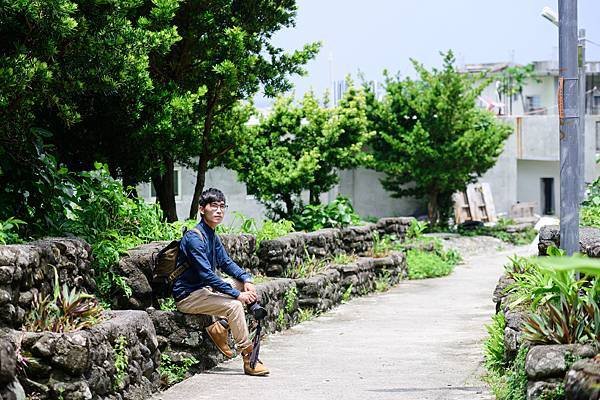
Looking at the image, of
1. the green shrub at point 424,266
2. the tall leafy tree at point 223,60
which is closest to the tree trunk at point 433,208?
the green shrub at point 424,266

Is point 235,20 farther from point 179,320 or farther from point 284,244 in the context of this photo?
point 179,320

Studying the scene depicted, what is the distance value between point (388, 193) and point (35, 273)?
1030 inches

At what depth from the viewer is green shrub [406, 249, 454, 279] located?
76.3 ft

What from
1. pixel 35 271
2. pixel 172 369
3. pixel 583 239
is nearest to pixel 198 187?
pixel 172 369

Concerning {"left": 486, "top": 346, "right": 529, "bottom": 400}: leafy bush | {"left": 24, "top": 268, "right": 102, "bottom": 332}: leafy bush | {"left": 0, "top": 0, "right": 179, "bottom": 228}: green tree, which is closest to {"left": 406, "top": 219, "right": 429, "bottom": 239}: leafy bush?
{"left": 0, "top": 0, "right": 179, "bottom": 228}: green tree

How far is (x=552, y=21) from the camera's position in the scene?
655 inches

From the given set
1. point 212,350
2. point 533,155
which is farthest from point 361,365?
point 533,155

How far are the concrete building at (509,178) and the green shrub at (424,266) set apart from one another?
359cm

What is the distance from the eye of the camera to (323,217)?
65.9 ft

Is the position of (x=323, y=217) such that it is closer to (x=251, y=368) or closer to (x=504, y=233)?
(x=251, y=368)

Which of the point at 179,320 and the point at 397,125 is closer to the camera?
the point at 179,320

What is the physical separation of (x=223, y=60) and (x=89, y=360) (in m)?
7.42

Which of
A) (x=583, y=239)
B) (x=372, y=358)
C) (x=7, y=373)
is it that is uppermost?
(x=583, y=239)

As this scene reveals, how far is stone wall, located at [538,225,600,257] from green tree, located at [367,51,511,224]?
1917cm
